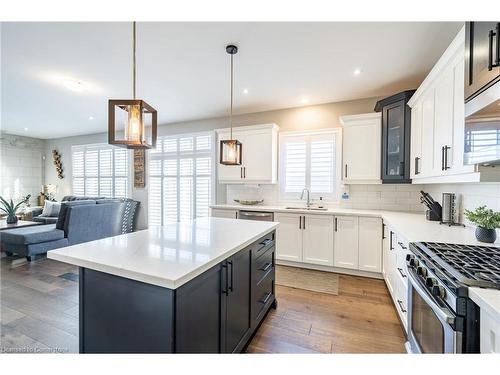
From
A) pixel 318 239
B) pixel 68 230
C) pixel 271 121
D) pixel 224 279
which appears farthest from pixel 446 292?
pixel 68 230

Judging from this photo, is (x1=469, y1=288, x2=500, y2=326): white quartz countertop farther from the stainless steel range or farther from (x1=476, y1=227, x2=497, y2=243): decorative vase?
(x1=476, y1=227, x2=497, y2=243): decorative vase

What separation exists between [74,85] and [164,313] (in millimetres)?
3883

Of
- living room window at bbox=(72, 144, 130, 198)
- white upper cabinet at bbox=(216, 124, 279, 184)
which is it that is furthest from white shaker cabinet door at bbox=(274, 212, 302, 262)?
living room window at bbox=(72, 144, 130, 198)

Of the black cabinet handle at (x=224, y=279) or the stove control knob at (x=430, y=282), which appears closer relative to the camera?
the stove control knob at (x=430, y=282)

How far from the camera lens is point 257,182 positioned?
13.6 feet

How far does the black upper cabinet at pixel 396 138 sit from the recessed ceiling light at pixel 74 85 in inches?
174

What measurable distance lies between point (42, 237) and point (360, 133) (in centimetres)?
537

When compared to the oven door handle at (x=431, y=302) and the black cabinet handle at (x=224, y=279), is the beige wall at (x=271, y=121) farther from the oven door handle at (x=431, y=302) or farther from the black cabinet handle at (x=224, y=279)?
the black cabinet handle at (x=224, y=279)

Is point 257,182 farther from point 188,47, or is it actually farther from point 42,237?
point 42,237

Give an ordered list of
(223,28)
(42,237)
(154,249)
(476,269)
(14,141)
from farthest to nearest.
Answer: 1. (14,141)
2. (42,237)
3. (223,28)
4. (154,249)
5. (476,269)

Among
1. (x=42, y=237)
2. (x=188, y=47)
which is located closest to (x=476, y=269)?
(x=188, y=47)

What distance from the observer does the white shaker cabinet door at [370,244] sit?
3.07 meters

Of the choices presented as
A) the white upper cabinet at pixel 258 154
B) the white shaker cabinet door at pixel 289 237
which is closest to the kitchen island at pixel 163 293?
the white shaker cabinet door at pixel 289 237

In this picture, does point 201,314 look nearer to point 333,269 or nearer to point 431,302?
point 431,302
